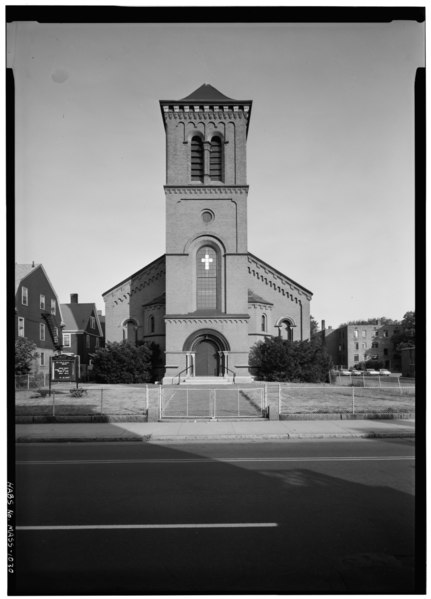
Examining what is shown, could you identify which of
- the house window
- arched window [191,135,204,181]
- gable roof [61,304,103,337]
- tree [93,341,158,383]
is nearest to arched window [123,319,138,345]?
tree [93,341,158,383]

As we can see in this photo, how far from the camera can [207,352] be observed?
33.8 metres

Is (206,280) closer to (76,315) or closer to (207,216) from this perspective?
(207,216)

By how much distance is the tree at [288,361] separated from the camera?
33.0 meters

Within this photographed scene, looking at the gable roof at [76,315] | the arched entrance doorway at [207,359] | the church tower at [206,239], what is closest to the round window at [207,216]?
the church tower at [206,239]

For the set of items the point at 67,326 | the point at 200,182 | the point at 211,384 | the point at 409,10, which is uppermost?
the point at 200,182

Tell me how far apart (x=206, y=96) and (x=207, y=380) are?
23.7 metres

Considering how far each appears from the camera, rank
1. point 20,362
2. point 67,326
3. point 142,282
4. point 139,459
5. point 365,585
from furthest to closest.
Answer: point 67,326 → point 142,282 → point 20,362 → point 139,459 → point 365,585

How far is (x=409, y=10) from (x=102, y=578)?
601 centimetres

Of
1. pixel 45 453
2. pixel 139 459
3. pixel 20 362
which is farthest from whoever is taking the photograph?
pixel 20 362

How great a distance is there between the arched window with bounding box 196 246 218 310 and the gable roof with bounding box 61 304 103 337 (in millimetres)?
20982

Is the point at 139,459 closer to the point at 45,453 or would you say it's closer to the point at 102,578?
the point at 45,453

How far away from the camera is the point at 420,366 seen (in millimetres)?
3670

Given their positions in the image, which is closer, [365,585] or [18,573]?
[365,585]

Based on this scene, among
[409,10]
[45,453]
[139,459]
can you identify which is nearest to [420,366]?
[409,10]
